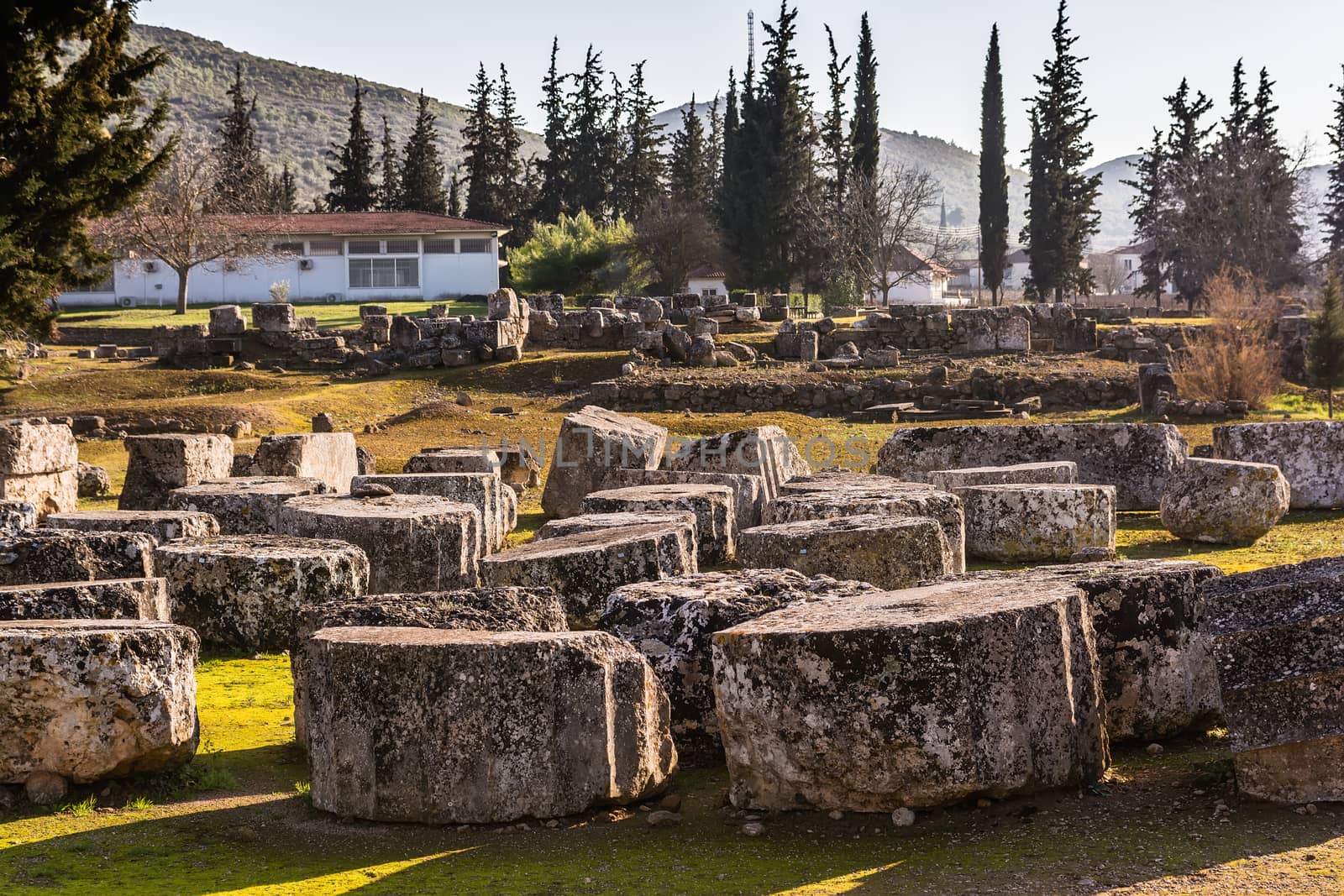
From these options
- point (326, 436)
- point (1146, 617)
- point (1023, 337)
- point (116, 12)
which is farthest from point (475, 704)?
point (1023, 337)

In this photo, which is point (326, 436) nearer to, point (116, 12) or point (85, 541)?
point (85, 541)

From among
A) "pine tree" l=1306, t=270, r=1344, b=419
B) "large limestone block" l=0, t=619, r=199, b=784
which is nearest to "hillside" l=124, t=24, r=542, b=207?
"pine tree" l=1306, t=270, r=1344, b=419

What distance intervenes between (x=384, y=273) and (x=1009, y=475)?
45.4 m

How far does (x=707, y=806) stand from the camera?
5.60 metres

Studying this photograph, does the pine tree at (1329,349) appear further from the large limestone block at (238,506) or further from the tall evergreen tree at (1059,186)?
the tall evergreen tree at (1059,186)

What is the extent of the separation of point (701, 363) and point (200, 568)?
2090cm

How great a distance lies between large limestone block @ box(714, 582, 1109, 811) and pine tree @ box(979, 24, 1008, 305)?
52260mm

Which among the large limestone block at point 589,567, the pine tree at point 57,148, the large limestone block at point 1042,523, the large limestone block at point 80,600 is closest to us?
the large limestone block at point 80,600

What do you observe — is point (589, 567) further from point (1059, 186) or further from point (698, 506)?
point (1059, 186)

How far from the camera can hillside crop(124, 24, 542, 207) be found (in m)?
150

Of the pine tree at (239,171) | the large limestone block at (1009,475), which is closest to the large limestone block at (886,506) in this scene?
the large limestone block at (1009,475)

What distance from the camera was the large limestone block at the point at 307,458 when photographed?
13.6m

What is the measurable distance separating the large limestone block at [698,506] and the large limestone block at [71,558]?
11.7 ft

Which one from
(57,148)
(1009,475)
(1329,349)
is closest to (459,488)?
(1009,475)
